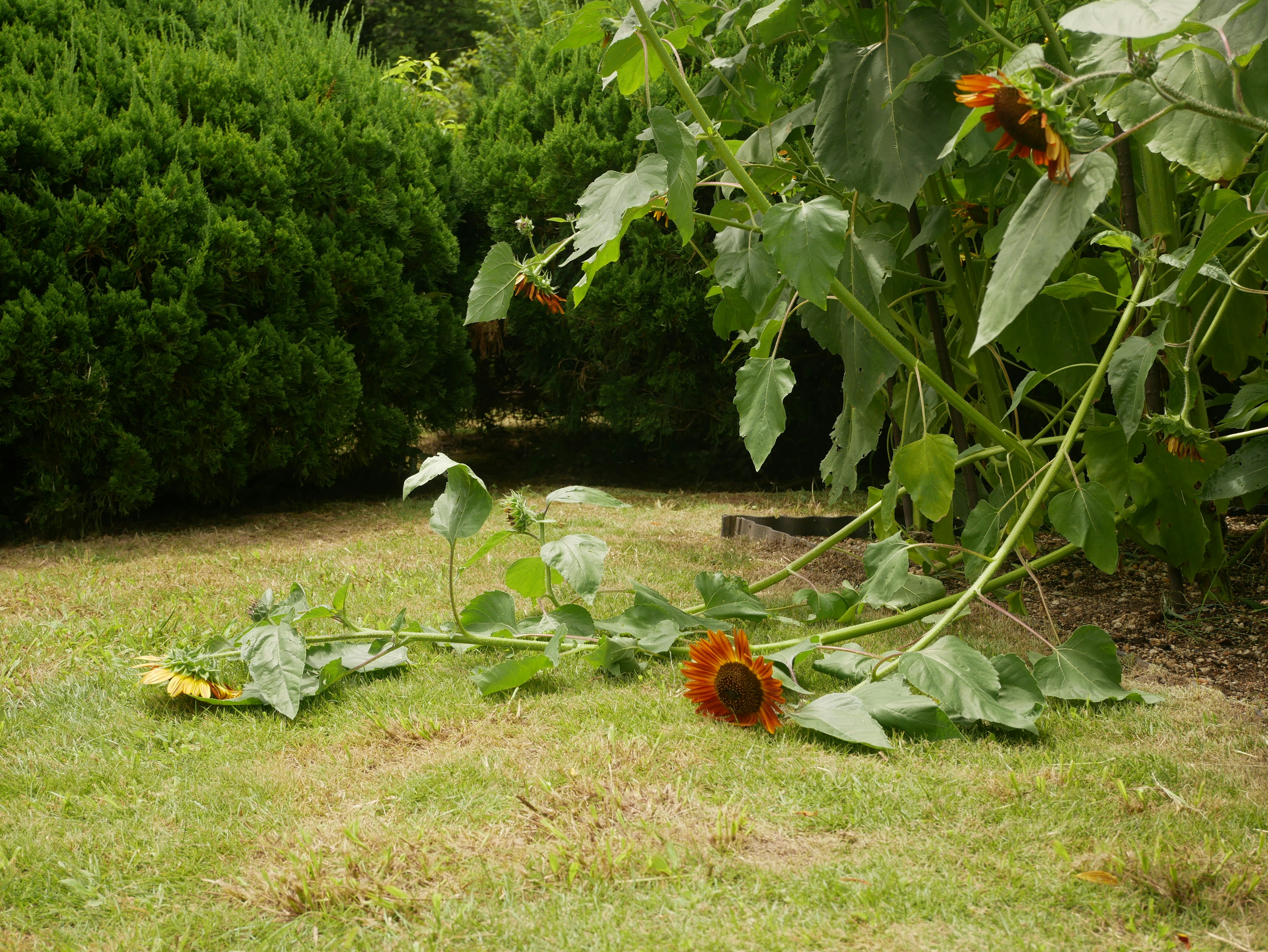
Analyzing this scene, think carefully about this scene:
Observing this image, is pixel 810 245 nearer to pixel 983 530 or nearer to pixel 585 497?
pixel 585 497

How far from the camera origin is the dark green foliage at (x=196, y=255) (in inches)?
151

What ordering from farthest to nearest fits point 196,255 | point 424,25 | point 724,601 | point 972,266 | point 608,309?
point 424,25 → point 608,309 → point 196,255 → point 972,266 → point 724,601

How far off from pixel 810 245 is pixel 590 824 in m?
0.98

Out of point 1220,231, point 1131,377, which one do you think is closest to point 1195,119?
point 1220,231

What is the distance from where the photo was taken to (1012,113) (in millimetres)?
1215

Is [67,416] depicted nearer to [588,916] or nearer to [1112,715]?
[588,916]

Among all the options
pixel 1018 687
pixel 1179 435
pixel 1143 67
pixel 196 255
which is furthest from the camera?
pixel 196 255

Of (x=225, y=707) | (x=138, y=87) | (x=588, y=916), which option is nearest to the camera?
(x=588, y=916)

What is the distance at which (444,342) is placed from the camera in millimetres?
5320

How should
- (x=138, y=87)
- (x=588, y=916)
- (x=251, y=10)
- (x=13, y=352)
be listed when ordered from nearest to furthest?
(x=588, y=916) → (x=13, y=352) → (x=138, y=87) → (x=251, y=10)

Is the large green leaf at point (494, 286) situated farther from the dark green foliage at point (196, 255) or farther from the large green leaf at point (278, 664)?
the dark green foliage at point (196, 255)

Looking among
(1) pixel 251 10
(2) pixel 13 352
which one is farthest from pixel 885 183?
(1) pixel 251 10

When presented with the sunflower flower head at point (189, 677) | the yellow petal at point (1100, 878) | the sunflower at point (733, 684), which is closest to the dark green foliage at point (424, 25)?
the sunflower flower head at point (189, 677)

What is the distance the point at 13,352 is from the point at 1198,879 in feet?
13.3
